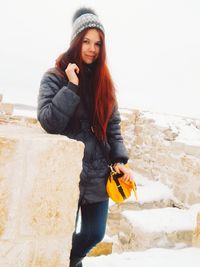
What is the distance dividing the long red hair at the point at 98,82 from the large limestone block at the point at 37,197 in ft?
1.75

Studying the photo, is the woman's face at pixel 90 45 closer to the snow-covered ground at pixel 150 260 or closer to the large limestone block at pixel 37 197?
the large limestone block at pixel 37 197

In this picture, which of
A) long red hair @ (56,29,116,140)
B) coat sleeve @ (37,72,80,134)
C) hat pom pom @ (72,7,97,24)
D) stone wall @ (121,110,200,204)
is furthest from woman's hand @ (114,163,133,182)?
stone wall @ (121,110,200,204)

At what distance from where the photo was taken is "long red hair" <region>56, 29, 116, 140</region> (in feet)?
6.09

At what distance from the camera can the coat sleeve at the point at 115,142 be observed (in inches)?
77.9

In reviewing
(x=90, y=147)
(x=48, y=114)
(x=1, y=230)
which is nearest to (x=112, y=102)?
(x=90, y=147)

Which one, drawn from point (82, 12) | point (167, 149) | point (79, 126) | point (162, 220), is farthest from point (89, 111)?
point (167, 149)

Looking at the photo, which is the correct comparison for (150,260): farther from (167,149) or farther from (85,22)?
(167,149)

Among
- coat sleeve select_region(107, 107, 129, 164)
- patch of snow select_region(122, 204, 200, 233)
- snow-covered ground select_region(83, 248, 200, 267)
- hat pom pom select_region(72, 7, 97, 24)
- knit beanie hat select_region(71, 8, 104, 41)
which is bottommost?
patch of snow select_region(122, 204, 200, 233)

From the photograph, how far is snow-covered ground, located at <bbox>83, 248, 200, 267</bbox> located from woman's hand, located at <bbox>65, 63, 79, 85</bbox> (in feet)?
4.55

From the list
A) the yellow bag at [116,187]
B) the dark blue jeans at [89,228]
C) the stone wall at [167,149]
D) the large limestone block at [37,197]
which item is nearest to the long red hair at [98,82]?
the yellow bag at [116,187]

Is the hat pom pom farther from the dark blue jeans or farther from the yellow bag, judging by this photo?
the dark blue jeans

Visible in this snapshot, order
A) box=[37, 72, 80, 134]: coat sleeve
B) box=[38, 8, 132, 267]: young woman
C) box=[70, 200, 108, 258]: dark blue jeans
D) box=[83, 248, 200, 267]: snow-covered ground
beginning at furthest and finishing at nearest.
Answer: box=[83, 248, 200, 267]: snow-covered ground < box=[70, 200, 108, 258]: dark blue jeans < box=[38, 8, 132, 267]: young woman < box=[37, 72, 80, 134]: coat sleeve

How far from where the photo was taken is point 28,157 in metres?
1.25

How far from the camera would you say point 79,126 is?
1836mm
